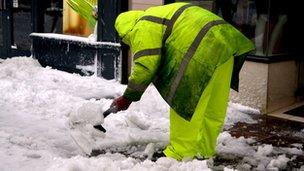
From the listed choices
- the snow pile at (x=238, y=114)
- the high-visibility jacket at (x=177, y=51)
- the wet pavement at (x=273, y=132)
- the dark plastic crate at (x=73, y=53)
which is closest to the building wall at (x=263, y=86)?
the snow pile at (x=238, y=114)

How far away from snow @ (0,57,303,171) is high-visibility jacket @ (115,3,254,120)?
0.63 meters

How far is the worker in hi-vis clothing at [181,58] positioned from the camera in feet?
13.4

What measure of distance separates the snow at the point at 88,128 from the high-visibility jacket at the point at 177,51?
628 mm

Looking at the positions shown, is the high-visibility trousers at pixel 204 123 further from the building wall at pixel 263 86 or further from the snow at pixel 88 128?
the building wall at pixel 263 86

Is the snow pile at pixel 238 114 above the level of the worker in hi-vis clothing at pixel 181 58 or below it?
below

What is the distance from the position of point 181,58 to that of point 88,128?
4.04 ft

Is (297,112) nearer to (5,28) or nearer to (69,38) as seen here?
(69,38)

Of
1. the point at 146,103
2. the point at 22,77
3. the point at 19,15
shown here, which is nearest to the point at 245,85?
the point at 146,103

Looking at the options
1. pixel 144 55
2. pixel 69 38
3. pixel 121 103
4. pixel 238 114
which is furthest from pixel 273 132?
pixel 69 38

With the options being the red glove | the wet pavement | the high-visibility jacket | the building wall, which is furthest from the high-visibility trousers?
the building wall

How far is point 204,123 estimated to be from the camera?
466cm

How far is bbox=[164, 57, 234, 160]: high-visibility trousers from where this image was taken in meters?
4.29

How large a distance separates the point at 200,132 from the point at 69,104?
102 inches

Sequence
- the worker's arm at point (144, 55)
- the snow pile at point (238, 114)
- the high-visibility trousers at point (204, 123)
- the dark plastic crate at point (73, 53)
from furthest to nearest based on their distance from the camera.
Result: the dark plastic crate at point (73, 53) < the snow pile at point (238, 114) < the high-visibility trousers at point (204, 123) < the worker's arm at point (144, 55)
